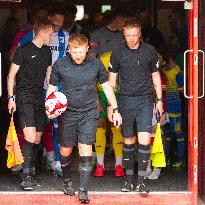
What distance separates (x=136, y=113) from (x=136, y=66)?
535 mm

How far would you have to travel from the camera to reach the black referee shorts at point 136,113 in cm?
838

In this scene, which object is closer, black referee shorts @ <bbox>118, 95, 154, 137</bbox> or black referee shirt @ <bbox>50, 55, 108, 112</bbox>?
black referee shirt @ <bbox>50, 55, 108, 112</bbox>

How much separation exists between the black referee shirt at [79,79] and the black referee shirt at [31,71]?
581 millimetres

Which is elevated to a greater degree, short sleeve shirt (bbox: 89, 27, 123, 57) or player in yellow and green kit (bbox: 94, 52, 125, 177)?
short sleeve shirt (bbox: 89, 27, 123, 57)

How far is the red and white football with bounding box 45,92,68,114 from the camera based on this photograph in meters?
7.81

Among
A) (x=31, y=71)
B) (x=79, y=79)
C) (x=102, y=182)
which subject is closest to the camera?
(x=79, y=79)

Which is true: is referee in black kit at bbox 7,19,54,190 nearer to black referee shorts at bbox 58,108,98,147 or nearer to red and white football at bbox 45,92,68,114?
black referee shorts at bbox 58,108,98,147

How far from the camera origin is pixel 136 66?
838cm

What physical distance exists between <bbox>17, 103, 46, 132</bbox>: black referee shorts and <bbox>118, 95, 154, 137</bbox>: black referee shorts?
0.96 meters

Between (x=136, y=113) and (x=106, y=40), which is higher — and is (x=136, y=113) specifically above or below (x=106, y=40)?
below

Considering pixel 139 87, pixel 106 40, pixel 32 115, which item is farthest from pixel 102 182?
pixel 106 40

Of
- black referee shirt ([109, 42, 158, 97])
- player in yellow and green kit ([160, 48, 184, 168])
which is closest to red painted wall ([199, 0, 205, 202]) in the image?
black referee shirt ([109, 42, 158, 97])

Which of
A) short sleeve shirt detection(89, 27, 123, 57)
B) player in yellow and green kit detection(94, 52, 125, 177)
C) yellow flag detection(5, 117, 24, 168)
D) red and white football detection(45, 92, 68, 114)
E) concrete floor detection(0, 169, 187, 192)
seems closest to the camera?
red and white football detection(45, 92, 68, 114)

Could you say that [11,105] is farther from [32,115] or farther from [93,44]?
[93,44]
